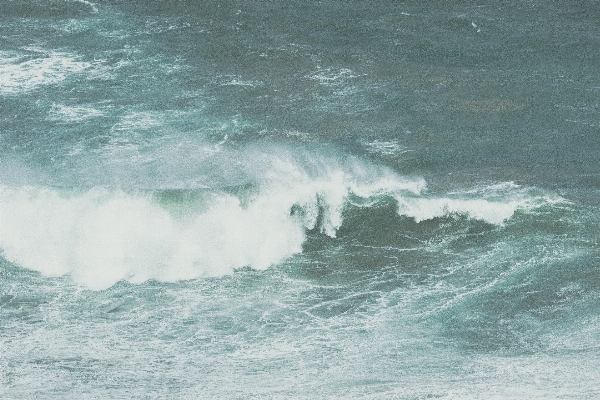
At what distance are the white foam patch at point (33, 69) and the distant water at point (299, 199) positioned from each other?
9 cm

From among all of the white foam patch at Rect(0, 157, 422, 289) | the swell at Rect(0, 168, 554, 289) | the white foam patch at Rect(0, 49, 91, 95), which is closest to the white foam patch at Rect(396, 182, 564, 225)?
the swell at Rect(0, 168, 554, 289)

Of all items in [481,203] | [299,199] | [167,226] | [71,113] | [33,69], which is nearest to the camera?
[167,226]

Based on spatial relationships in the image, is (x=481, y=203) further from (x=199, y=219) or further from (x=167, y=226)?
(x=167, y=226)

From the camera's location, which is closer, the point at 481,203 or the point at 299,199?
the point at 481,203

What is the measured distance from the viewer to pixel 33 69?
123 feet

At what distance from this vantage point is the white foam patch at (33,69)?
120 ft

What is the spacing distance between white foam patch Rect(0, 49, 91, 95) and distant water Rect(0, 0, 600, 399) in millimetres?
88

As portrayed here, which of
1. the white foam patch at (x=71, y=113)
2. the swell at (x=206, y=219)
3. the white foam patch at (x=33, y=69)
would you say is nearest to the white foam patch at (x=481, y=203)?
the swell at (x=206, y=219)

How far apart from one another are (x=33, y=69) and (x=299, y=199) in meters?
12.4

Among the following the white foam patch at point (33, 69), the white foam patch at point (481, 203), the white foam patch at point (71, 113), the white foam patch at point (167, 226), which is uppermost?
the white foam patch at point (33, 69)

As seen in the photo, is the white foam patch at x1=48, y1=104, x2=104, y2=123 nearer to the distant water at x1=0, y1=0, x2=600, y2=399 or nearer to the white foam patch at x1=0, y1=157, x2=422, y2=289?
→ the distant water at x1=0, y1=0, x2=600, y2=399

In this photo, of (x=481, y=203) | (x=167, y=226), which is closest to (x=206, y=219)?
(x=167, y=226)

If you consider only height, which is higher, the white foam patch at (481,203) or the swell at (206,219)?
the white foam patch at (481,203)

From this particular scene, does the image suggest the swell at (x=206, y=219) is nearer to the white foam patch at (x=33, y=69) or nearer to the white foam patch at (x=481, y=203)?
the white foam patch at (x=481, y=203)
